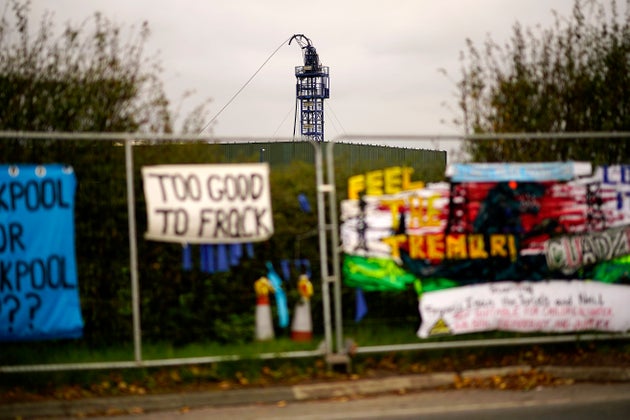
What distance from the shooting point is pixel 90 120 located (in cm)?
1018

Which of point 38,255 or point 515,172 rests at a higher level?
point 515,172

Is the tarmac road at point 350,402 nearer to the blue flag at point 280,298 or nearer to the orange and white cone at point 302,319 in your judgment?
the orange and white cone at point 302,319

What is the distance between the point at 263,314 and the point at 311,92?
2451 inches

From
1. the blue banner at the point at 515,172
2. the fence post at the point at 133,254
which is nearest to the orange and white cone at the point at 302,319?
the fence post at the point at 133,254

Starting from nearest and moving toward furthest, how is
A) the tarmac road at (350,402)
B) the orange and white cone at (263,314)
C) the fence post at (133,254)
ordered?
the tarmac road at (350,402) → the fence post at (133,254) → the orange and white cone at (263,314)

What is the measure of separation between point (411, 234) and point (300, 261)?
3.89 ft

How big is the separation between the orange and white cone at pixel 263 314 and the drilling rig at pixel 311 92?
194 ft

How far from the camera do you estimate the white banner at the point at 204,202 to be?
7996mm

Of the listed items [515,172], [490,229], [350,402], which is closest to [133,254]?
[350,402]

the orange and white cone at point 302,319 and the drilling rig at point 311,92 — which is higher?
the drilling rig at point 311,92

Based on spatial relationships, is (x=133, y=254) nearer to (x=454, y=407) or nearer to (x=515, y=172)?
(x=454, y=407)

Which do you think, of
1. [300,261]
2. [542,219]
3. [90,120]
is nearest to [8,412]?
Result: [300,261]

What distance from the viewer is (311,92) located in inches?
2739

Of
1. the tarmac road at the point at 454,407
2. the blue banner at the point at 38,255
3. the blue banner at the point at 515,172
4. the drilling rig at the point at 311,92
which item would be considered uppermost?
the drilling rig at the point at 311,92
